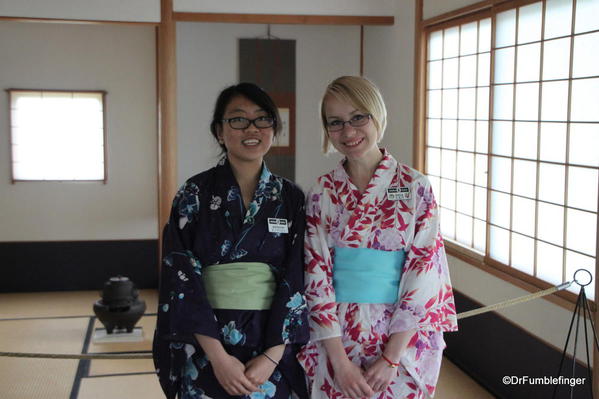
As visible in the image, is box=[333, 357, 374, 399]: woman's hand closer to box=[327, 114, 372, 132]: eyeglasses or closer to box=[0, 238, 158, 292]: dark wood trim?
box=[327, 114, 372, 132]: eyeglasses

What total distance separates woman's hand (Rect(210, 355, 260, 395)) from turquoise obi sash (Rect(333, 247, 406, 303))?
33 cm

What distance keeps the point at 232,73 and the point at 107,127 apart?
5.31ft

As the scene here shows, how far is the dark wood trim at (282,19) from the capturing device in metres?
5.18

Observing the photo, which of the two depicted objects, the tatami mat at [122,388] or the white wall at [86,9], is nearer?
the tatami mat at [122,388]

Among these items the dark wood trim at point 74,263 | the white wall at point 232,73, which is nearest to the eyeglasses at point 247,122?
the white wall at point 232,73

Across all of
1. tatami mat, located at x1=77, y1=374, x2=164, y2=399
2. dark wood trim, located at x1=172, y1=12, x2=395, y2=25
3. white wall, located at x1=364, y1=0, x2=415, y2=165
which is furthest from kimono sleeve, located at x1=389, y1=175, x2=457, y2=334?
dark wood trim, located at x1=172, y1=12, x2=395, y2=25

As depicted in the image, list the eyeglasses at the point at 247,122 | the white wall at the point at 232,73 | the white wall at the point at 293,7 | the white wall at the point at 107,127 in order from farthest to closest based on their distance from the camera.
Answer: the white wall at the point at 107,127
the white wall at the point at 232,73
the white wall at the point at 293,7
the eyeglasses at the point at 247,122

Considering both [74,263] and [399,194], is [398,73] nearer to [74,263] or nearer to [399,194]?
[399,194]

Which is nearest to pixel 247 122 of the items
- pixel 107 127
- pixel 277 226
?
pixel 277 226

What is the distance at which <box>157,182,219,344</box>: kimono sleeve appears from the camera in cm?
192

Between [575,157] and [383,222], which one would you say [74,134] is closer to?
[575,157]

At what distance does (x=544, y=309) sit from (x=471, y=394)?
873 mm

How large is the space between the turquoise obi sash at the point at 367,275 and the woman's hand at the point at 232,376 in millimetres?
330

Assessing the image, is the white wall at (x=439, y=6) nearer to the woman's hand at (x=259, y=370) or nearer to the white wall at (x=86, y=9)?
the white wall at (x=86, y=9)
